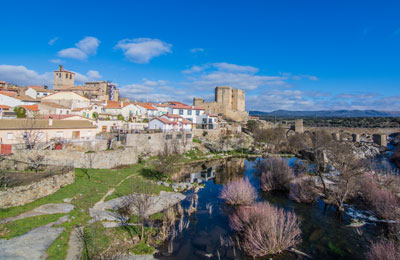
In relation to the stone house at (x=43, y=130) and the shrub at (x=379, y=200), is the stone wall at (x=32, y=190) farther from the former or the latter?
the shrub at (x=379, y=200)

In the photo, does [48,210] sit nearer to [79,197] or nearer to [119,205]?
[79,197]

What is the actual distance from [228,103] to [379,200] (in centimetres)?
6313

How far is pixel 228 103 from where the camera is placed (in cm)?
7744

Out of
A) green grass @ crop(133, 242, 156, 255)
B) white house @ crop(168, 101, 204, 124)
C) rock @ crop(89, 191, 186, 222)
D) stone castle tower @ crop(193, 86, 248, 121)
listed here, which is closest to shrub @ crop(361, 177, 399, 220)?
rock @ crop(89, 191, 186, 222)

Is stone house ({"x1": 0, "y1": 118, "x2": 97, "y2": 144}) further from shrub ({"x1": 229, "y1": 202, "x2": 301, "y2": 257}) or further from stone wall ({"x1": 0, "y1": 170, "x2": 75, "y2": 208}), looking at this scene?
shrub ({"x1": 229, "y1": 202, "x2": 301, "y2": 257})

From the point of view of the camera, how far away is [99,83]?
67312 mm

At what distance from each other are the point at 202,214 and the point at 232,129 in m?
44.3

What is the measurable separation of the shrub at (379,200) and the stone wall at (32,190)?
23291mm

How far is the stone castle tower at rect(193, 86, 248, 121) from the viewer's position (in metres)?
75.0

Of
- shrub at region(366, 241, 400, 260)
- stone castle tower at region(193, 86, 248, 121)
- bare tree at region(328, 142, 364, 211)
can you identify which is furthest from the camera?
stone castle tower at region(193, 86, 248, 121)

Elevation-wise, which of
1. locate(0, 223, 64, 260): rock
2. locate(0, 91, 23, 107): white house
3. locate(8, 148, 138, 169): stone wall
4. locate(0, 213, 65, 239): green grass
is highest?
locate(0, 91, 23, 107): white house

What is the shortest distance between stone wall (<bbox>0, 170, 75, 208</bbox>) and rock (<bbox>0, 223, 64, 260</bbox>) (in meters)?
3.72

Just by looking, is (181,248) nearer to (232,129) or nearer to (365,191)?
(365,191)

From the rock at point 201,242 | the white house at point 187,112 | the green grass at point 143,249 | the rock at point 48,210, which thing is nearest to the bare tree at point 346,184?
the rock at point 201,242
